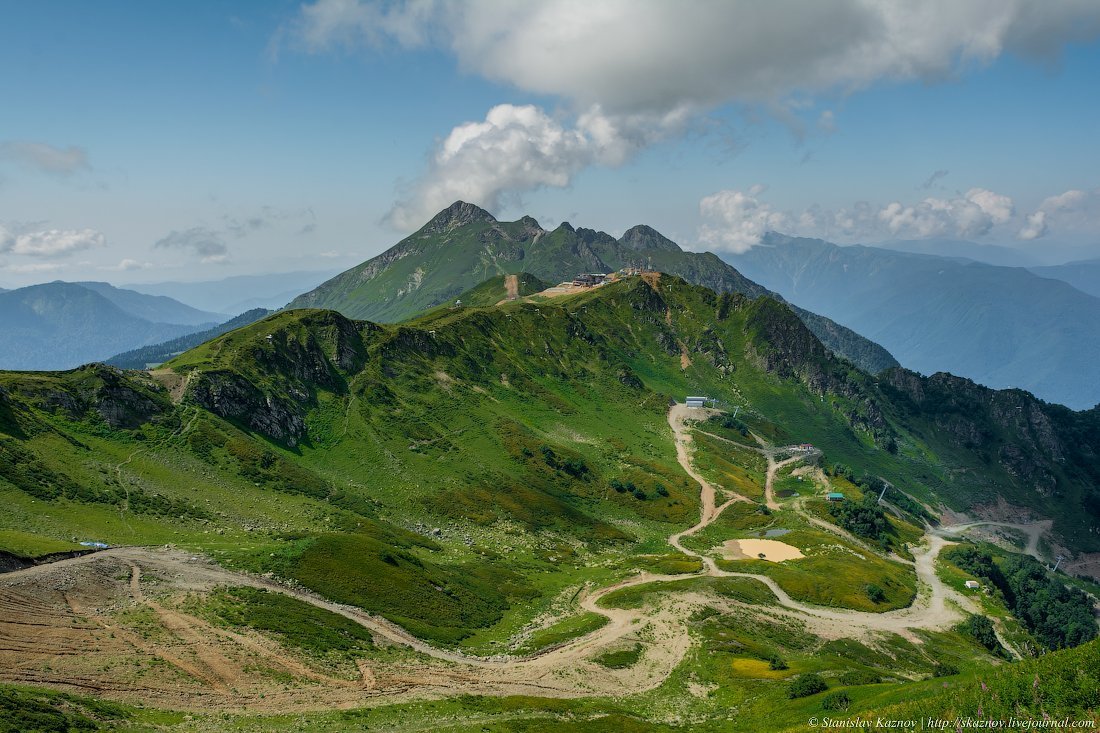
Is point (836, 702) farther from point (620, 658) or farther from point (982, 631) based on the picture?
point (982, 631)

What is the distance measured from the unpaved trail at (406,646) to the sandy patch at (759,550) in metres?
28.4

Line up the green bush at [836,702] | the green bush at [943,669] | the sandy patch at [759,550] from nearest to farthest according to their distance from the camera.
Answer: the green bush at [836,702], the green bush at [943,669], the sandy patch at [759,550]

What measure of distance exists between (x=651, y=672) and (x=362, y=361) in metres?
143

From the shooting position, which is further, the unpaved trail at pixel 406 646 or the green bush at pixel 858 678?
the green bush at pixel 858 678

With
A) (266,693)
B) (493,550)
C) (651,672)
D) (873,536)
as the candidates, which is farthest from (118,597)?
(873,536)

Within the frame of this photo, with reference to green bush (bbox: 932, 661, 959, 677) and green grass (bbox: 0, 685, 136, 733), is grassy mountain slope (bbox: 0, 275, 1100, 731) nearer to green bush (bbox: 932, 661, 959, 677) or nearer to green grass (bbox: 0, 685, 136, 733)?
green grass (bbox: 0, 685, 136, 733)

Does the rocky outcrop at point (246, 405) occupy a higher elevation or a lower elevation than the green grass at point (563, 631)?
higher

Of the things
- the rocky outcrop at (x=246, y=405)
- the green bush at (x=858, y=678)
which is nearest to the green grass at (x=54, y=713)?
the green bush at (x=858, y=678)

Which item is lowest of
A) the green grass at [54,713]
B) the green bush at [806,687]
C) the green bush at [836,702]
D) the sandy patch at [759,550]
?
the sandy patch at [759,550]

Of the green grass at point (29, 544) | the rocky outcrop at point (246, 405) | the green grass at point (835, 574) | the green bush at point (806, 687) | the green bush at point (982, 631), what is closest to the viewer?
the green grass at point (29, 544)

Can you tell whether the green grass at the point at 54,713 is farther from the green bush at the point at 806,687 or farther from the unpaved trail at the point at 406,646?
the green bush at the point at 806,687

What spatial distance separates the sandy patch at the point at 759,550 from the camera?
13575cm

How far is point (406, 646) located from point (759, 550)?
102 m

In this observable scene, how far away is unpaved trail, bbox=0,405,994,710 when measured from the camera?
51.2 meters
